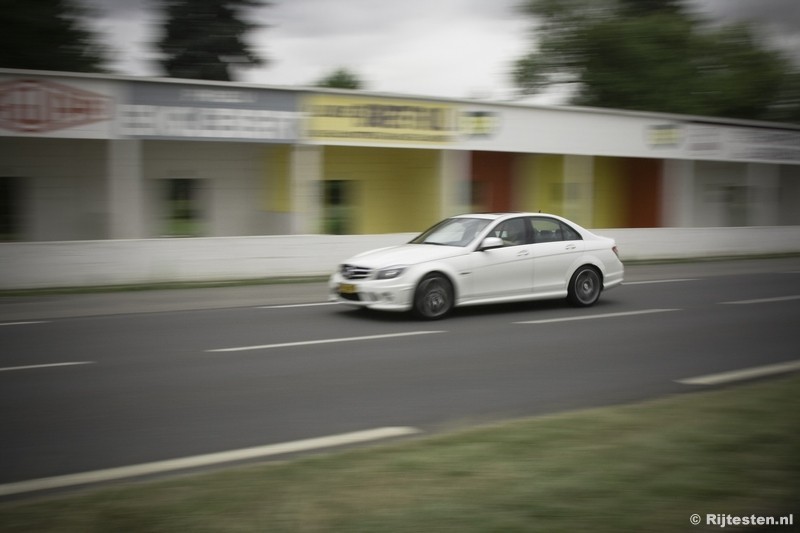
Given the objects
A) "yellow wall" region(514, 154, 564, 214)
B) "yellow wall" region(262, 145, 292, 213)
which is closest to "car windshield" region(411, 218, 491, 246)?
"yellow wall" region(262, 145, 292, 213)

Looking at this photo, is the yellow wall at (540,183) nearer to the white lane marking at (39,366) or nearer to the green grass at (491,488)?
the white lane marking at (39,366)

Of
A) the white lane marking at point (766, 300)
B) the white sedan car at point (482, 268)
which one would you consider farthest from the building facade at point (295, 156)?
the white lane marking at point (766, 300)

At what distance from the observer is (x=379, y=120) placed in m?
20.8

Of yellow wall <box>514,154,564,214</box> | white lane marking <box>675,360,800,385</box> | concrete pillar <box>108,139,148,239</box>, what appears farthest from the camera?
yellow wall <box>514,154,564,214</box>

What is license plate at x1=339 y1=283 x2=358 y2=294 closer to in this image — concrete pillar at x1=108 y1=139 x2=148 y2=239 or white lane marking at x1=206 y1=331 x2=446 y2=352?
white lane marking at x1=206 y1=331 x2=446 y2=352

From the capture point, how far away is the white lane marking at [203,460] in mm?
4766

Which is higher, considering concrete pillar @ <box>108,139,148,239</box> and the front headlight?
concrete pillar @ <box>108,139,148,239</box>

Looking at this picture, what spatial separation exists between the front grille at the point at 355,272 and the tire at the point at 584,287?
10.9ft

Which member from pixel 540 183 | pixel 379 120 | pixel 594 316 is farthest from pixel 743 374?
pixel 540 183

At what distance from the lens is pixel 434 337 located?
9852 millimetres

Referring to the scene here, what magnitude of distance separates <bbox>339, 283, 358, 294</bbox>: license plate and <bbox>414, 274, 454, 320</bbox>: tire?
84cm

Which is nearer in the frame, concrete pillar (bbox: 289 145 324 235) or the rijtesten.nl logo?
the rijtesten.nl logo

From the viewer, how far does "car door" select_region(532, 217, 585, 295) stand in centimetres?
1205

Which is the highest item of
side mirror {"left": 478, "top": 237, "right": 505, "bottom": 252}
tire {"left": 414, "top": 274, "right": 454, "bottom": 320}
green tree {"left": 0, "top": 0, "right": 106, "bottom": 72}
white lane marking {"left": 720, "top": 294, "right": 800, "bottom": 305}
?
green tree {"left": 0, "top": 0, "right": 106, "bottom": 72}
